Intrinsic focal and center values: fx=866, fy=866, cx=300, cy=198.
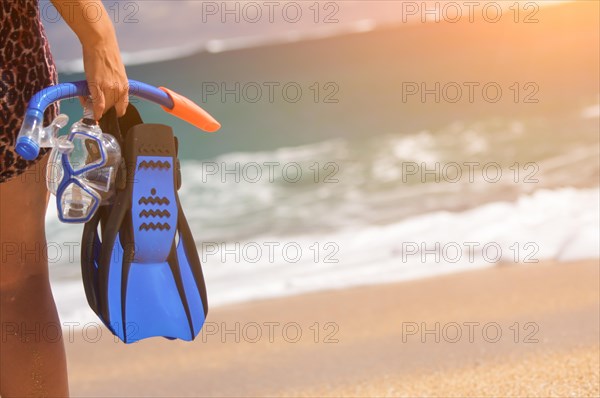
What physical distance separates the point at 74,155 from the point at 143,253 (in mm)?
273

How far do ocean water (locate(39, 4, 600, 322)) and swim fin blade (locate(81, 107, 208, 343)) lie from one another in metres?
2.64

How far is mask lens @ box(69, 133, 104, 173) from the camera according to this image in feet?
5.21

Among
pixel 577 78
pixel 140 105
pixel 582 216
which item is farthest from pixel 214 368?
pixel 140 105

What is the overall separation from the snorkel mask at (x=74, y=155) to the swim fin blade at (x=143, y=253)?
0.22 feet

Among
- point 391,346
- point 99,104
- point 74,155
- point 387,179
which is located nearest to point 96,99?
point 99,104

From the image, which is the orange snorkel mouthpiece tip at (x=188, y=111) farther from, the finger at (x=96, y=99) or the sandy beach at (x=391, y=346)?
the sandy beach at (x=391, y=346)

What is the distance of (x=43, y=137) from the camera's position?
158cm

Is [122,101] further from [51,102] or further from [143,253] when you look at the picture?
[143,253]

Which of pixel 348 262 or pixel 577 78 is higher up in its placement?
pixel 577 78

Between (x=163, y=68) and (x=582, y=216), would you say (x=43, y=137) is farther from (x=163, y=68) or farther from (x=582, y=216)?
(x=163, y=68)

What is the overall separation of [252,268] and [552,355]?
97.7 inches

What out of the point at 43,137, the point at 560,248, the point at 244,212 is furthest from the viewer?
the point at 244,212

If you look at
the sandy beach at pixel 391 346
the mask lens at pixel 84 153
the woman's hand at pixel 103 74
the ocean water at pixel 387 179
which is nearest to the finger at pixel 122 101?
the woman's hand at pixel 103 74

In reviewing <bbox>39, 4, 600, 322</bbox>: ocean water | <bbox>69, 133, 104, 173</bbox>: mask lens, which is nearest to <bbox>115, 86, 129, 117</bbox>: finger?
<bbox>69, 133, 104, 173</bbox>: mask lens
